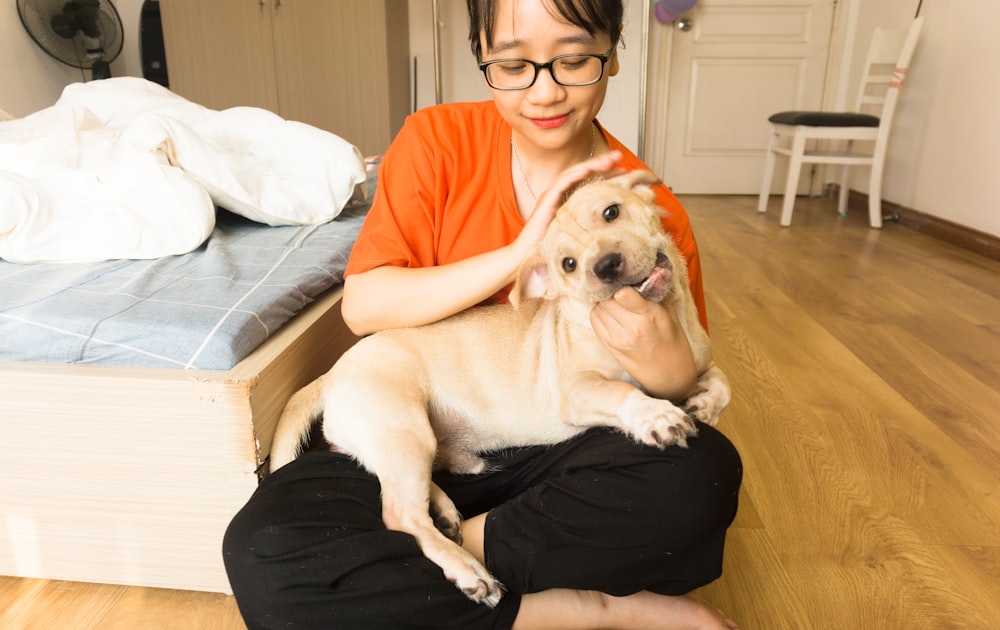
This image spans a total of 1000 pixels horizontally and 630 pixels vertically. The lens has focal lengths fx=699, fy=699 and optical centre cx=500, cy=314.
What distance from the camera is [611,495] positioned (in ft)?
3.45

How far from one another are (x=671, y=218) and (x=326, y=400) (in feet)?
2.43

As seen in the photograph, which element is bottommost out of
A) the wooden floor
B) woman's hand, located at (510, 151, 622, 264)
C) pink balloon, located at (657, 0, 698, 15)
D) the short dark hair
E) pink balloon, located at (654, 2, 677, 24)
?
the wooden floor

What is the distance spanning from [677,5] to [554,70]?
525 centimetres

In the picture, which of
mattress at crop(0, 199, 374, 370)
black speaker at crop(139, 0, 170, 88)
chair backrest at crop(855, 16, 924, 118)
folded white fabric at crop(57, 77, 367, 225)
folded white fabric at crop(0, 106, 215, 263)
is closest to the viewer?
mattress at crop(0, 199, 374, 370)

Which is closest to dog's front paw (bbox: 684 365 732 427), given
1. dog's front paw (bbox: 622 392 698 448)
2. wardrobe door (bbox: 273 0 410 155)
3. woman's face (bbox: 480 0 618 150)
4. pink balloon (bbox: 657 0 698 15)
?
dog's front paw (bbox: 622 392 698 448)

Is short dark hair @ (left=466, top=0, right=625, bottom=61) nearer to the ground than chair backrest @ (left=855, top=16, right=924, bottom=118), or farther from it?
farther from it

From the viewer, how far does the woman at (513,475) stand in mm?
994

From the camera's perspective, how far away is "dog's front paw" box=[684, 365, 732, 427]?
4.02 ft

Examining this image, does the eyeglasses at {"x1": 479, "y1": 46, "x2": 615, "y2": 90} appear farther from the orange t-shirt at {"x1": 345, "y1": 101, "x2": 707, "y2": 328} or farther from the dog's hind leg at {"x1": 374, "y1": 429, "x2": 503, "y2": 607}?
the dog's hind leg at {"x1": 374, "y1": 429, "x2": 503, "y2": 607}

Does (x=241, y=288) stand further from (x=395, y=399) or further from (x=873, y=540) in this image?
(x=873, y=540)

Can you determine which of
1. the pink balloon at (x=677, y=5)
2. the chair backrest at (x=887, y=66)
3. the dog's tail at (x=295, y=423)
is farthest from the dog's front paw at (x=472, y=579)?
the pink balloon at (x=677, y=5)

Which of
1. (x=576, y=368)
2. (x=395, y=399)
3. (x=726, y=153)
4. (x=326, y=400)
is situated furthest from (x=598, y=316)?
(x=726, y=153)

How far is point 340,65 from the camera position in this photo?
520cm

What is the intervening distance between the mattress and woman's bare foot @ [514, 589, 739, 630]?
705mm
